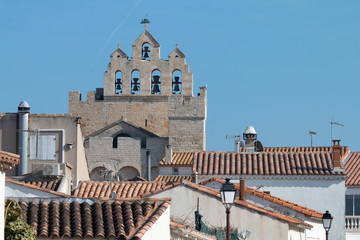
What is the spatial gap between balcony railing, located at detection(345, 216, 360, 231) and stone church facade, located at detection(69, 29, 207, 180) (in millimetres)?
31238

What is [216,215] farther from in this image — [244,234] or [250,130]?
[250,130]

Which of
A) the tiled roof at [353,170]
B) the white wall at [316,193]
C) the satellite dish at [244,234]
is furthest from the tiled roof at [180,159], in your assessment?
the satellite dish at [244,234]

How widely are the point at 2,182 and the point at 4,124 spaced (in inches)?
1007

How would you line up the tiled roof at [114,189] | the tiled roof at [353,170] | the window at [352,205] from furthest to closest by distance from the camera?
1. the tiled roof at [353,170]
2. the window at [352,205]
3. the tiled roof at [114,189]

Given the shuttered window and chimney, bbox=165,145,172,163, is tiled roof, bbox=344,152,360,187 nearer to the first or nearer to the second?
chimney, bbox=165,145,172,163

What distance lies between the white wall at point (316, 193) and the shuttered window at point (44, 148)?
256 inches

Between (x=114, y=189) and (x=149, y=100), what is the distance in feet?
184

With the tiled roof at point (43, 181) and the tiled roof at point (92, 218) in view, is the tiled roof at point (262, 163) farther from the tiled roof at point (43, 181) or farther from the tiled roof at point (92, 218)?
the tiled roof at point (92, 218)

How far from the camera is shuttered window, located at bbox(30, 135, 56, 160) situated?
135 feet

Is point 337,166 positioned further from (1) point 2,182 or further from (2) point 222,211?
(1) point 2,182

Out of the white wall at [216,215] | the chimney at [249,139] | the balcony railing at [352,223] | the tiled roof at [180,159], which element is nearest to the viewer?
the white wall at [216,215]

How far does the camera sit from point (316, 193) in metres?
40.7

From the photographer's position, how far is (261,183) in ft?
134

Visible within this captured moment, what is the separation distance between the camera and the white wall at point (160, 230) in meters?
20.4
